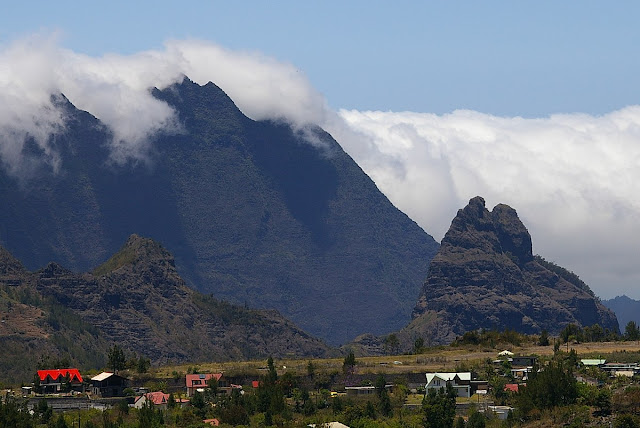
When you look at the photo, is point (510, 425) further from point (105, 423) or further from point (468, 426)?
point (105, 423)

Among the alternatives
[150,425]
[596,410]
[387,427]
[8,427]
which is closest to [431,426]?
[387,427]

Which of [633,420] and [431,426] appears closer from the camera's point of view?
[633,420]

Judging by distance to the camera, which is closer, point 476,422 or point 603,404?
point 476,422

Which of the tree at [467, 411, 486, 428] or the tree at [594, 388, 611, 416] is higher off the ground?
the tree at [594, 388, 611, 416]

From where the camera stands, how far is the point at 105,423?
196m

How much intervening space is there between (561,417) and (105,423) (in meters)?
56.8

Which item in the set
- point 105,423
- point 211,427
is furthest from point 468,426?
point 105,423

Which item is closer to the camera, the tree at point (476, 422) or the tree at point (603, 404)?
the tree at point (476, 422)

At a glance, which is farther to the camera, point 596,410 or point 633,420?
point 596,410

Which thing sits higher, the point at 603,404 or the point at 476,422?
the point at 603,404

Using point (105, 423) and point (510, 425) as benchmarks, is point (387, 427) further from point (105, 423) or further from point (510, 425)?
point (105, 423)

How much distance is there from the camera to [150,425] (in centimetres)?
19388

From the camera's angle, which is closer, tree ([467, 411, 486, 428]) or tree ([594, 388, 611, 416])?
tree ([467, 411, 486, 428])

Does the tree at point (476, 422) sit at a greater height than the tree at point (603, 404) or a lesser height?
lesser
